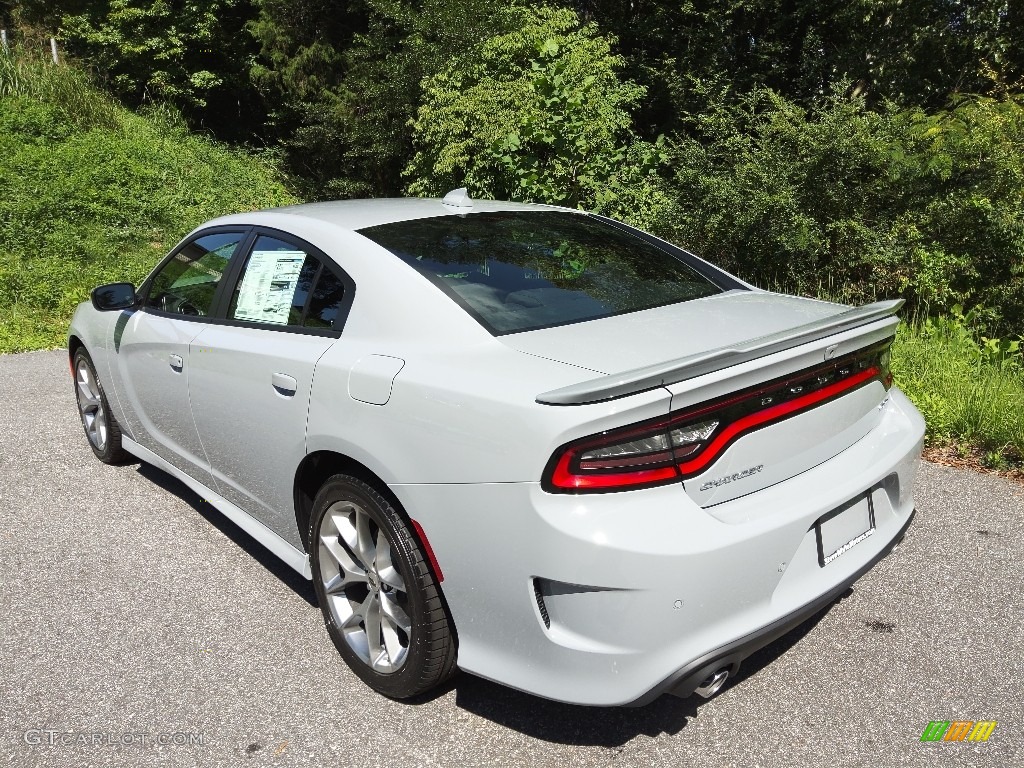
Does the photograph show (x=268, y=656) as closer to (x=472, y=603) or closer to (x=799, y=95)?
(x=472, y=603)

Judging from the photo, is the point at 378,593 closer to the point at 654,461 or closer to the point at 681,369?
the point at 654,461

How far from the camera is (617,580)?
2107 mm

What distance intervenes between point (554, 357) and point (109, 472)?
11.8 ft

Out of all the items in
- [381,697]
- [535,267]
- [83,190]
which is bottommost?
[381,697]

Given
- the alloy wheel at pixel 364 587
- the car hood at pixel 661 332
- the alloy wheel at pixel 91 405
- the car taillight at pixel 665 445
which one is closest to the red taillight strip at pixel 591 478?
the car taillight at pixel 665 445

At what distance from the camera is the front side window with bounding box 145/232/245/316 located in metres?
3.68

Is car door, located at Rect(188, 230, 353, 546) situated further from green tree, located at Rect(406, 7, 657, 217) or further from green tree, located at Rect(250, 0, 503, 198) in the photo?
green tree, located at Rect(250, 0, 503, 198)

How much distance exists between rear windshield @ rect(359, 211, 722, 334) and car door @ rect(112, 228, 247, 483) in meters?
0.98

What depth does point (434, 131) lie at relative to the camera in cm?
1213

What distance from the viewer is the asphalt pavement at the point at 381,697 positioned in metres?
2.54

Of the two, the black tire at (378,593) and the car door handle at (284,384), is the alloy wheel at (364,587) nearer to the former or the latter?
the black tire at (378,593)

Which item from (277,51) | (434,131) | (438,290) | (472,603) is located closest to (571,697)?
(472,603)

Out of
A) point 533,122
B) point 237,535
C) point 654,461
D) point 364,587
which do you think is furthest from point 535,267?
point 533,122

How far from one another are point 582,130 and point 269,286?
6215 millimetres
